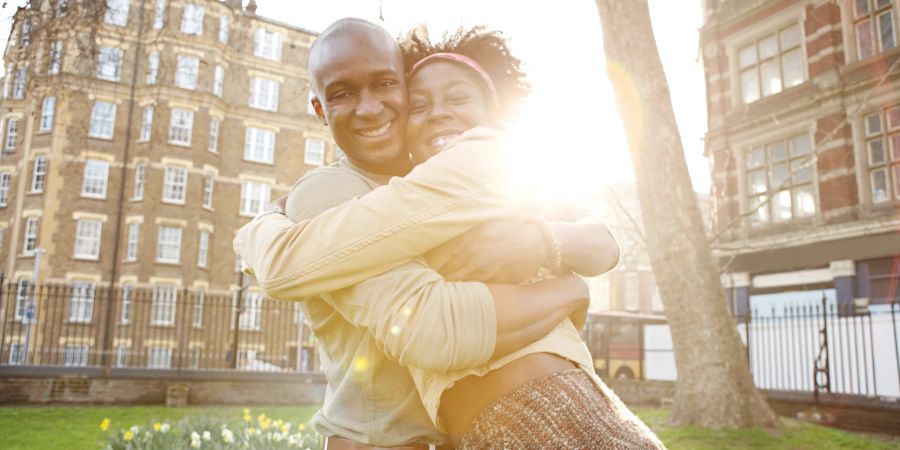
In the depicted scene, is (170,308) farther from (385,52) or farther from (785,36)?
(385,52)

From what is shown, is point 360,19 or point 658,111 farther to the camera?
point 658,111

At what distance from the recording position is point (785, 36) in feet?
68.7

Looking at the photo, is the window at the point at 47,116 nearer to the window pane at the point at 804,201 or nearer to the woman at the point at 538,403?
the window pane at the point at 804,201

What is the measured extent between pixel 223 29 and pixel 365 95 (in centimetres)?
3731

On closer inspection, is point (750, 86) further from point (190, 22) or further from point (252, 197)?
point (190, 22)

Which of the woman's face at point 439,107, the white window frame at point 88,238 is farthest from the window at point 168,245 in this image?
the woman's face at point 439,107

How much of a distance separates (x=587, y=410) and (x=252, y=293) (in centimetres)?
3446

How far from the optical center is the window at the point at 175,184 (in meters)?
33.2

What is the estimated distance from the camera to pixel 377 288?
1669 millimetres

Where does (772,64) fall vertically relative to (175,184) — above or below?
above

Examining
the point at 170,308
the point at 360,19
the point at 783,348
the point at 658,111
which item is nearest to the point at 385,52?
the point at 360,19

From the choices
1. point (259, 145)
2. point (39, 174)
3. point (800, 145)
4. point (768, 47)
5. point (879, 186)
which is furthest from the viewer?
point (259, 145)

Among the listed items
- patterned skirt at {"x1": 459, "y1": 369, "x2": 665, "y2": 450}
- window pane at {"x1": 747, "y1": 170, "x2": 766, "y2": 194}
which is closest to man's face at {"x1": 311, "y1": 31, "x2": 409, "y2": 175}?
patterned skirt at {"x1": 459, "y1": 369, "x2": 665, "y2": 450}

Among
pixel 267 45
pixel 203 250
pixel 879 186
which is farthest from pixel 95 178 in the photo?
pixel 879 186
